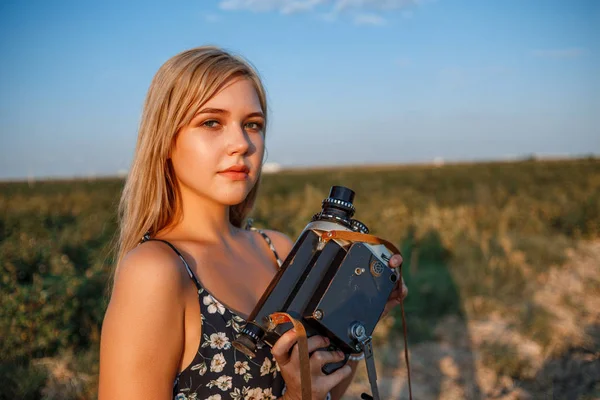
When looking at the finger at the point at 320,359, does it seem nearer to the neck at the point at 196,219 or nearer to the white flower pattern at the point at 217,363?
the white flower pattern at the point at 217,363

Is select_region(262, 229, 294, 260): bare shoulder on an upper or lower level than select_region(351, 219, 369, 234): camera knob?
lower

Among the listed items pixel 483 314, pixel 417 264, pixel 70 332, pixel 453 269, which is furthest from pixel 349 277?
pixel 417 264

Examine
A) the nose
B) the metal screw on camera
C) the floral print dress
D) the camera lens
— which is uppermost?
the nose

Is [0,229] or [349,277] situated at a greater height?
[349,277]

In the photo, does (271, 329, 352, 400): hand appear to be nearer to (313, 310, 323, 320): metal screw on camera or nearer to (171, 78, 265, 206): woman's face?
(313, 310, 323, 320): metal screw on camera

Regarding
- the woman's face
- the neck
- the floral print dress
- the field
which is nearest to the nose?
the woman's face

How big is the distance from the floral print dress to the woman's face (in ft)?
0.76

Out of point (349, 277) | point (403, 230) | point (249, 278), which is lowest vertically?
point (403, 230)

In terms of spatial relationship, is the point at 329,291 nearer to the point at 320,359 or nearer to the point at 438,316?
the point at 320,359

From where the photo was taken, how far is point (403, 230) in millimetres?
9477

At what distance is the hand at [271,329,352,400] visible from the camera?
51.8 inches

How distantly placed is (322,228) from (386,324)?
4.60 m

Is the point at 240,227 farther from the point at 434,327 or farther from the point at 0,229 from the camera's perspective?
the point at 0,229

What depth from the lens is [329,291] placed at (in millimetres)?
1403
